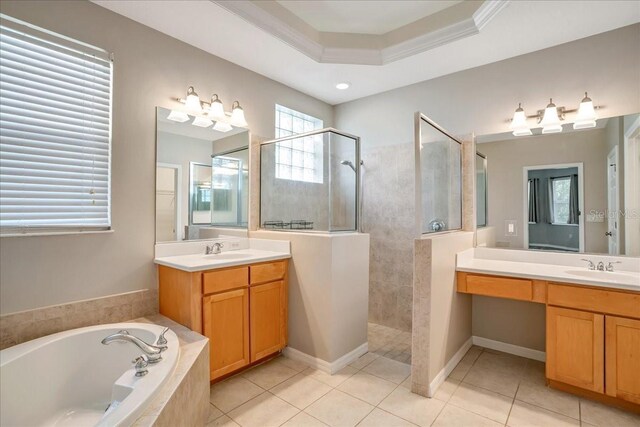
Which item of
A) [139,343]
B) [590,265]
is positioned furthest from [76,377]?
[590,265]

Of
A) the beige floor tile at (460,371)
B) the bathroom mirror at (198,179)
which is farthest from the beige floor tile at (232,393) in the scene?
the beige floor tile at (460,371)

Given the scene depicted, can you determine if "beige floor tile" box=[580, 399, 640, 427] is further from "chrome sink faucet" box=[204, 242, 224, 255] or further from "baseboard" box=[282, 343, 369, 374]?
"chrome sink faucet" box=[204, 242, 224, 255]

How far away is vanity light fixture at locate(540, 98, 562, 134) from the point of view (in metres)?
2.49

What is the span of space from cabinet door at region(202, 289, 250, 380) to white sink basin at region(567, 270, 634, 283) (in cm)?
245

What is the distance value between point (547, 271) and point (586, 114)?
1.24m

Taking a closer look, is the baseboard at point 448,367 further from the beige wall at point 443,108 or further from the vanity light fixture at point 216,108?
the vanity light fixture at point 216,108

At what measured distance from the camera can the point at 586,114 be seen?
2.37 meters

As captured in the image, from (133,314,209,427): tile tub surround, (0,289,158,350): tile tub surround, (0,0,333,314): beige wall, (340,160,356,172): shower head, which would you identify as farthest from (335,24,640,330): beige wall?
(0,289,158,350): tile tub surround

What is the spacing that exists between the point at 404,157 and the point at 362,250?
4.11 feet

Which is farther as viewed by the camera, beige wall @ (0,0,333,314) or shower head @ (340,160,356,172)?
shower head @ (340,160,356,172)

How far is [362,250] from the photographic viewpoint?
278 cm

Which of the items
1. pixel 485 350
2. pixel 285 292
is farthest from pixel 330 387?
pixel 485 350

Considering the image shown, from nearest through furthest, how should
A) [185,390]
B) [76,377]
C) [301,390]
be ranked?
1. [185,390]
2. [76,377]
3. [301,390]

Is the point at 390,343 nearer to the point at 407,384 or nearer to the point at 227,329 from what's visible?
the point at 407,384
